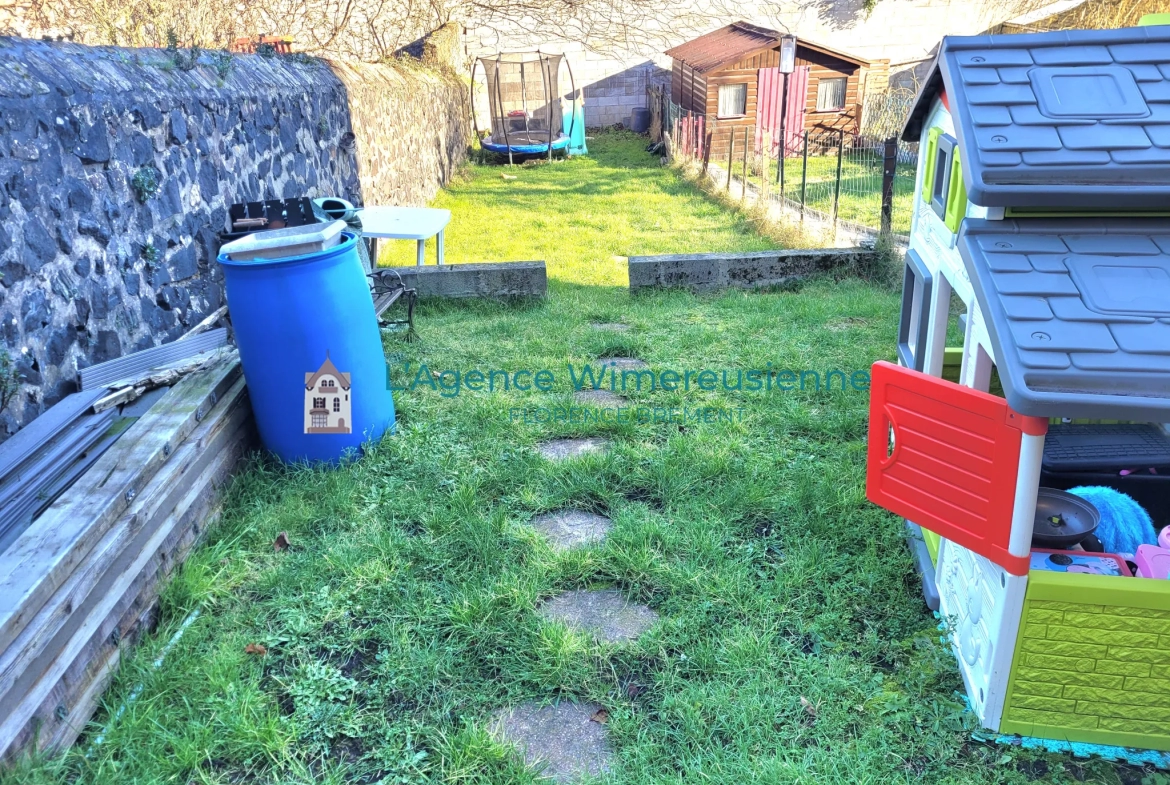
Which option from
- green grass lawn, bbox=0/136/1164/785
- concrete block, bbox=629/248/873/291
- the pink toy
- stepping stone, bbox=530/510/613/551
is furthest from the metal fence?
the pink toy

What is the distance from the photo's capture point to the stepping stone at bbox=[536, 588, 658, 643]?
2.70m

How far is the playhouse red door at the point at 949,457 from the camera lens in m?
2.03

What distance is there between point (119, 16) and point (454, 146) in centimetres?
609

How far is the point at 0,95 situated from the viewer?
2.81 metres

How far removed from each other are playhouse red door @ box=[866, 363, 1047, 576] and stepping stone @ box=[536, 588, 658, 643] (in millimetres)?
889

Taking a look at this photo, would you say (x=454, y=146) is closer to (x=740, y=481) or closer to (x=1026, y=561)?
(x=740, y=481)

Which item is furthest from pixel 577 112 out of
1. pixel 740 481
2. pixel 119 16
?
pixel 740 481

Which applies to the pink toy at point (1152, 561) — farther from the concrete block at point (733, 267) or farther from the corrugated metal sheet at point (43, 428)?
the concrete block at point (733, 267)

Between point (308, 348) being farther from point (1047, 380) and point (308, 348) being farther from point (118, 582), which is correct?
point (1047, 380)

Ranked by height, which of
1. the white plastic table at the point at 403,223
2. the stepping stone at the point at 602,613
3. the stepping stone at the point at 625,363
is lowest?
the stepping stone at the point at 602,613

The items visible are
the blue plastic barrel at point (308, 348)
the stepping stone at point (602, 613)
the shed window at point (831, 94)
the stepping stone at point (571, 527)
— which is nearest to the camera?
the stepping stone at point (602, 613)

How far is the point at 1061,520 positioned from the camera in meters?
2.46

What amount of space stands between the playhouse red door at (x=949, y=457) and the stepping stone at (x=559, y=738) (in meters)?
1.10

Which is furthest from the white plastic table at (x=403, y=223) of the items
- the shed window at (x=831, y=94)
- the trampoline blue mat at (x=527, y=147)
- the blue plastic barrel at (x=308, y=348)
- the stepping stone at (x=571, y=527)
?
the shed window at (x=831, y=94)
